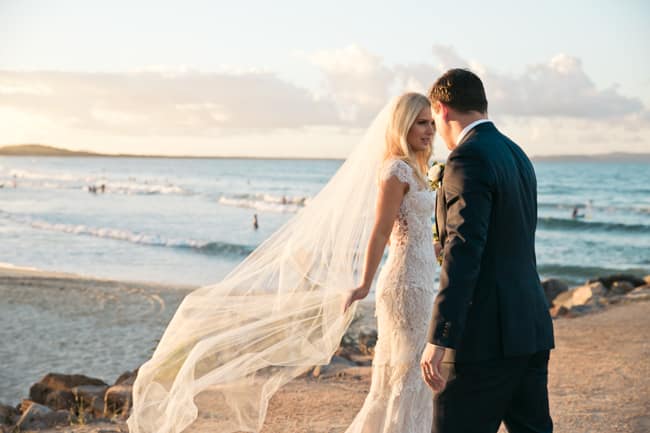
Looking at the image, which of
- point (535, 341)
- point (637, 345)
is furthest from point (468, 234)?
point (637, 345)

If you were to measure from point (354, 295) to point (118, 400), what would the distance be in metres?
3.56

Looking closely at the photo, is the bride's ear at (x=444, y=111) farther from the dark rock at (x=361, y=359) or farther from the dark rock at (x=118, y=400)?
the dark rock at (x=361, y=359)

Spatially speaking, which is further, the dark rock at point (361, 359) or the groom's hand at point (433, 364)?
the dark rock at point (361, 359)

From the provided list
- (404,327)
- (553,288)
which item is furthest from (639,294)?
(404,327)

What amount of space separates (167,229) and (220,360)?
26.2 meters

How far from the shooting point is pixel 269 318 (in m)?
4.71

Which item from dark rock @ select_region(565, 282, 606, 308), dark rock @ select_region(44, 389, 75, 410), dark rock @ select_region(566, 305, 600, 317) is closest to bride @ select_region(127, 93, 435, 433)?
dark rock @ select_region(44, 389, 75, 410)

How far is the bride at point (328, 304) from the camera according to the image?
4.12m

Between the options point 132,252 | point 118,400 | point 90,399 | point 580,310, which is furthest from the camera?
point 132,252

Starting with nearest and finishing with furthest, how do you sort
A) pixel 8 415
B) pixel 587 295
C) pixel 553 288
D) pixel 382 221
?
pixel 382 221 → pixel 8 415 → pixel 587 295 → pixel 553 288

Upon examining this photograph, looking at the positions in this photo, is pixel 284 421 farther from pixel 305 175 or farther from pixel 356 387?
pixel 305 175

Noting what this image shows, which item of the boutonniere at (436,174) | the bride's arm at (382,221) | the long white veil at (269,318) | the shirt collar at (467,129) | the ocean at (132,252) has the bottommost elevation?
the ocean at (132,252)

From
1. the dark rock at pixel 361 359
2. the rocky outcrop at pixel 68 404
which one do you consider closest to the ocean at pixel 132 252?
the rocky outcrop at pixel 68 404

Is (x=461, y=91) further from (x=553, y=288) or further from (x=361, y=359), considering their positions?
(x=553, y=288)
